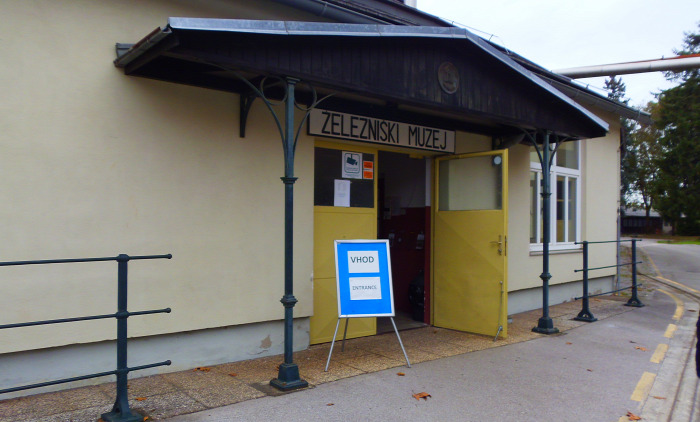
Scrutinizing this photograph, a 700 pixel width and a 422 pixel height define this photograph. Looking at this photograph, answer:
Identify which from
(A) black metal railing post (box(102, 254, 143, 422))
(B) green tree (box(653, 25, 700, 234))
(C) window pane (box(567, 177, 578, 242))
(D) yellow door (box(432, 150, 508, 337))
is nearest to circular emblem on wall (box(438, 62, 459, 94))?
(D) yellow door (box(432, 150, 508, 337))

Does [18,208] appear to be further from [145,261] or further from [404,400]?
[404,400]

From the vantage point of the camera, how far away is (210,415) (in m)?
4.07

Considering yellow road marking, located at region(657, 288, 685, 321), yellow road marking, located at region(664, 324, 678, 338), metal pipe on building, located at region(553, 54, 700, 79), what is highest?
metal pipe on building, located at region(553, 54, 700, 79)

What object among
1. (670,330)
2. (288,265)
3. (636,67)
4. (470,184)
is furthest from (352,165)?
(636,67)

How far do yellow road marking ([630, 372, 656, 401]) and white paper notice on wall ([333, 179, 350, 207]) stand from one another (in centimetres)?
376

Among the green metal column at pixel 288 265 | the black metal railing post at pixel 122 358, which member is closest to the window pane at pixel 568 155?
the green metal column at pixel 288 265

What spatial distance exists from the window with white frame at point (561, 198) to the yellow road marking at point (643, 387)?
4168mm

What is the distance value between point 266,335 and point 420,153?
3.47 meters

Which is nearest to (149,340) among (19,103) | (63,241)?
(63,241)

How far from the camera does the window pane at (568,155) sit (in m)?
10.6

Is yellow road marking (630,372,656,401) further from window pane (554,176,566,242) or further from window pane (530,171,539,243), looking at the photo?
window pane (554,176,566,242)

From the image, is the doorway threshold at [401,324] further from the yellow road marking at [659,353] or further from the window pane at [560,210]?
the window pane at [560,210]

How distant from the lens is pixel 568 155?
10.9 metres

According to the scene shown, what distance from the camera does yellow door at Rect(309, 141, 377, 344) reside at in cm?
648
